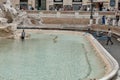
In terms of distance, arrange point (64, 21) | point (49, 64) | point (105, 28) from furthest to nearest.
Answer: point (64, 21)
point (105, 28)
point (49, 64)

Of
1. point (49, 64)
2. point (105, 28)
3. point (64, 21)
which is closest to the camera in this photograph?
point (49, 64)

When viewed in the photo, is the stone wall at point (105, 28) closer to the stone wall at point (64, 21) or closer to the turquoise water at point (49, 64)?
the stone wall at point (64, 21)

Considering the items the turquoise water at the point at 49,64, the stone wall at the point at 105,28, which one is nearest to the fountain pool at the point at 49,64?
the turquoise water at the point at 49,64

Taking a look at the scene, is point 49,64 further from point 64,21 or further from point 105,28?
point 64,21

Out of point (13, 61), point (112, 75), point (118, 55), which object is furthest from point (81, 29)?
point (112, 75)

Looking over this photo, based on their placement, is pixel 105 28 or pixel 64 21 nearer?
pixel 105 28

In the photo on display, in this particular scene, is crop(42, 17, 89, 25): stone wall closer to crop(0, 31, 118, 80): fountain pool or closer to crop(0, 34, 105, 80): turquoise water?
crop(0, 31, 118, 80): fountain pool

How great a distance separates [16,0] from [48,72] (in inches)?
2148

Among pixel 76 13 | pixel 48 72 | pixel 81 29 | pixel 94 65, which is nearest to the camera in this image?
pixel 48 72

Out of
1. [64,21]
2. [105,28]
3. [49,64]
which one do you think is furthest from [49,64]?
[64,21]

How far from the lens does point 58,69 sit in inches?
790

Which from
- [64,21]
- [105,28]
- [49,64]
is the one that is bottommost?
[64,21]

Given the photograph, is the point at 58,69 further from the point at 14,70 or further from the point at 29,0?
the point at 29,0

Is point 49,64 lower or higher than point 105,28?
higher
